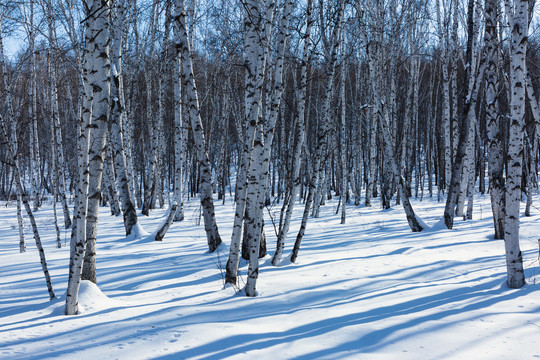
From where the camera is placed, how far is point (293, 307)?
4434mm

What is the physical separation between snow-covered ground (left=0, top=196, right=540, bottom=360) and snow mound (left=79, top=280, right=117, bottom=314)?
12 mm

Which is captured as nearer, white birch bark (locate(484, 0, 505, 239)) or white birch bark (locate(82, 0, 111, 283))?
white birch bark (locate(82, 0, 111, 283))

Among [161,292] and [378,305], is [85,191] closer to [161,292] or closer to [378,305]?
[161,292]

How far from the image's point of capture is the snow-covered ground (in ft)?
10.3

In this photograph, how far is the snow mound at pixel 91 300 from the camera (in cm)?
418

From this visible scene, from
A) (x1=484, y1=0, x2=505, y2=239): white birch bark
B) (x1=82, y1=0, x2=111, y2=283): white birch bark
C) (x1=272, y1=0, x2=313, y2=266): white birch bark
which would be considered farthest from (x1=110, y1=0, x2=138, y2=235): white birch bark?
(x1=484, y1=0, x2=505, y2=239): white birch bark

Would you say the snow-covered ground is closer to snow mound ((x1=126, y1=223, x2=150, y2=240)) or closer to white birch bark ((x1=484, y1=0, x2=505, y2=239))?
white birch bark ((x1=484, y1=0, x2=505, y2=239))

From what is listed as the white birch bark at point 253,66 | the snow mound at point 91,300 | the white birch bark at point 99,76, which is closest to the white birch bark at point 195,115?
the white birch bark at point 253,66

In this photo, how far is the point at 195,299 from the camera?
4.82 metres

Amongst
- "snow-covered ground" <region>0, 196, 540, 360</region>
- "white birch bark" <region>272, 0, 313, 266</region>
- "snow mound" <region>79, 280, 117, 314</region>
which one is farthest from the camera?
"white birch bark" <region>272, 0, 313, 266</region>

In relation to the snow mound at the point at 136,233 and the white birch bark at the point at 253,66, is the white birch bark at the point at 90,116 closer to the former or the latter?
the white birch bark at the point at 253,66

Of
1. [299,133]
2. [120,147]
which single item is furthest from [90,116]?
[120,147]

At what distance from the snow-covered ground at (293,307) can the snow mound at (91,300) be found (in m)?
0.01

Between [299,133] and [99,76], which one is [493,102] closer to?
[299,133]
